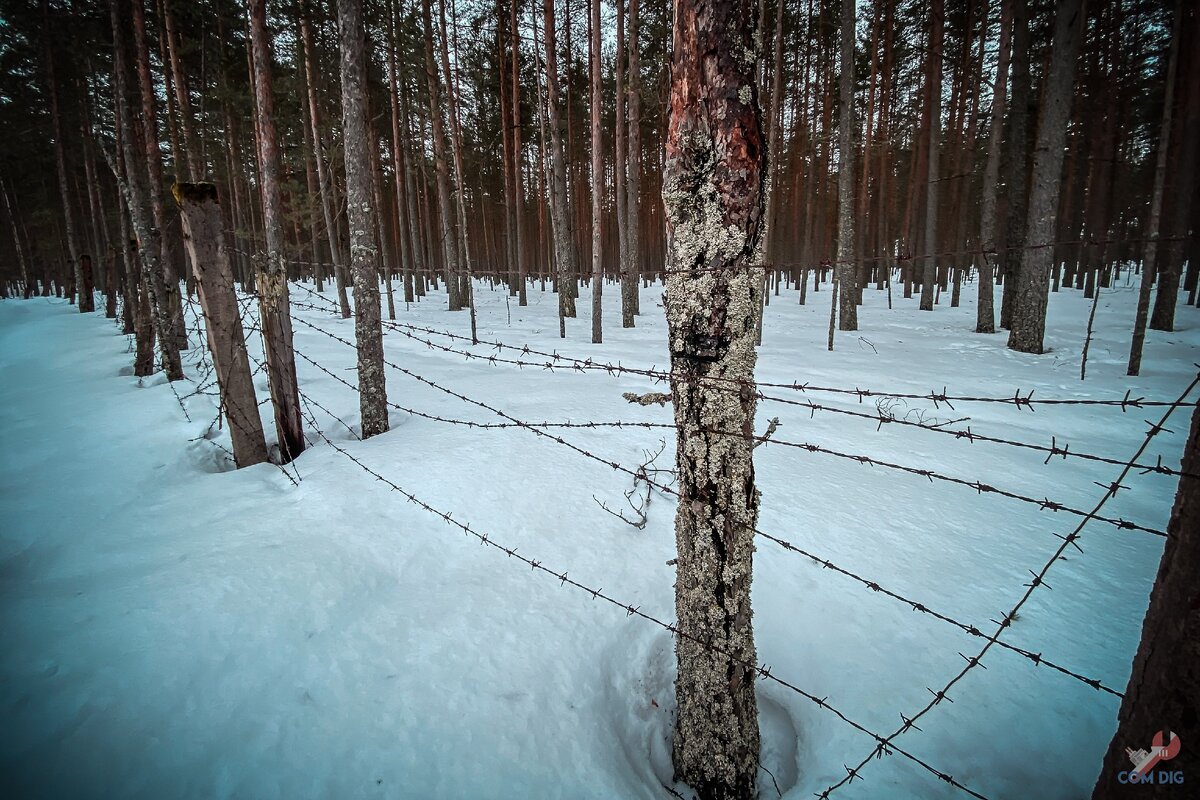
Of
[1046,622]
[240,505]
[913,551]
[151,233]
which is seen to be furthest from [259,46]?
[1046,622]

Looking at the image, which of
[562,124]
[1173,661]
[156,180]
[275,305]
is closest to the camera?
[1173,661]

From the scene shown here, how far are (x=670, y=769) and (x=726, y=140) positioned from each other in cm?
306

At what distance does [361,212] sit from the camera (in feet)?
17.3

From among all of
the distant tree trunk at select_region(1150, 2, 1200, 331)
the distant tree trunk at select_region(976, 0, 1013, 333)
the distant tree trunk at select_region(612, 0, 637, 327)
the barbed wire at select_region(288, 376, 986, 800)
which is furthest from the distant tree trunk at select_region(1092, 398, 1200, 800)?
the distant tree trunk at select_region(1150, 2, 1200, 331)

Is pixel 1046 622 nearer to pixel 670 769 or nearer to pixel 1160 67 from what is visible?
pixel 670 769

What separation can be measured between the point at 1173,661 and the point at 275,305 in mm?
6010

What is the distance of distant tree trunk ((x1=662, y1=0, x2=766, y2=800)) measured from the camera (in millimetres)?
1727

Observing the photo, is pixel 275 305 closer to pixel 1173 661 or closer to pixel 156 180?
pixel 1173 661

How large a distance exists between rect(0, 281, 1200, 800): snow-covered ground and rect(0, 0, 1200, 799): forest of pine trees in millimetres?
598

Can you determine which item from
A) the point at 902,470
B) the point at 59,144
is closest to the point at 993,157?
the point at 902,470

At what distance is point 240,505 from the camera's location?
3.86 m

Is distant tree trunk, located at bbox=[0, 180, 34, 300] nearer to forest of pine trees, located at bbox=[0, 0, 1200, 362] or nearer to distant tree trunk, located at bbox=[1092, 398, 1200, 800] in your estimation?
forest of pine trees, located at bbox=[0, 0, 1200, 362]

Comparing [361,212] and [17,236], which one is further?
[17,236]
